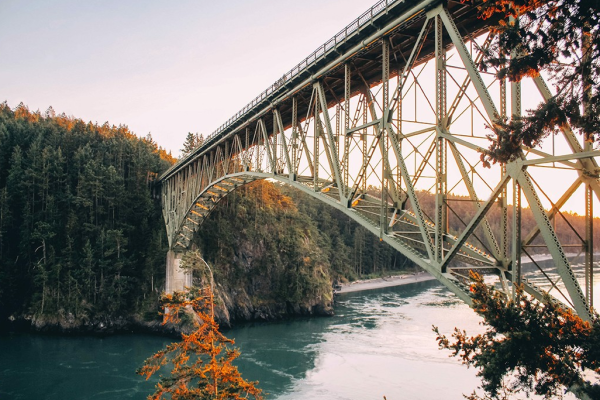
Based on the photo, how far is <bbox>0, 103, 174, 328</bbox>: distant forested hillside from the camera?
36125mm

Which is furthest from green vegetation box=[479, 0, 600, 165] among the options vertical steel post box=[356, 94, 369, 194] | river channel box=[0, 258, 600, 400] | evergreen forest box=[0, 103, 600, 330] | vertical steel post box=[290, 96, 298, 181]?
evergreen forest box=[0, 103, 600, 330]

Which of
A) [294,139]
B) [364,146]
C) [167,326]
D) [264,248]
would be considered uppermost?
[294,139]

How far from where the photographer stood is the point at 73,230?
39.9 meters

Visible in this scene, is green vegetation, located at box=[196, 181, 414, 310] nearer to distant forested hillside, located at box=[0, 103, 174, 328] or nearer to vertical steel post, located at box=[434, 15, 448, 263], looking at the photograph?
distant forested hillside, located at box=[0, 103, 174, 328]

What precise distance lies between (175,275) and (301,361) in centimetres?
1637

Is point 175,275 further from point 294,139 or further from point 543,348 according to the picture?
point 543,348

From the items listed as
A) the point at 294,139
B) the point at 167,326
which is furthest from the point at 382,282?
the point at 294,139

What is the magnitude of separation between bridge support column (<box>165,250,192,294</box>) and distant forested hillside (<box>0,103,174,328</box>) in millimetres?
1187

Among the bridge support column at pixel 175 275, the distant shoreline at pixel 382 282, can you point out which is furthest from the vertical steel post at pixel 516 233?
the distant shoreline at pixel 382 282

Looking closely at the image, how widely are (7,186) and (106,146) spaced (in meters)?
11.1

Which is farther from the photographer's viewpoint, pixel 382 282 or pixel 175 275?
pixel 382 282

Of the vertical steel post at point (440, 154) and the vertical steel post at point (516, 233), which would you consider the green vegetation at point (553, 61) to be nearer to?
the vertical steel post at point (516, 233)

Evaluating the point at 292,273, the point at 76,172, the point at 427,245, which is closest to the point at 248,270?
the point at 292,273

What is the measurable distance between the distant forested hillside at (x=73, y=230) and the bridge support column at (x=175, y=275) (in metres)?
1.19
